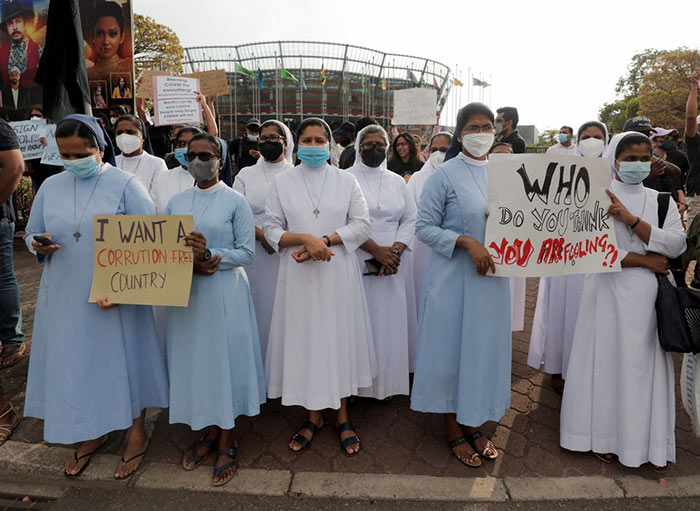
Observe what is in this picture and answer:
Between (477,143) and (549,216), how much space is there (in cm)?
63

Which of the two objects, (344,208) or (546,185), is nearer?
(546,185)

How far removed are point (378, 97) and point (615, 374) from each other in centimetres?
3028

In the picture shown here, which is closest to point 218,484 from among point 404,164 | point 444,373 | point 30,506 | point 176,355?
point 176,355

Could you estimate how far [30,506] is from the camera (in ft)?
8.64

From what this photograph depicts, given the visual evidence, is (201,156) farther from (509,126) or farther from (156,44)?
(156,44)

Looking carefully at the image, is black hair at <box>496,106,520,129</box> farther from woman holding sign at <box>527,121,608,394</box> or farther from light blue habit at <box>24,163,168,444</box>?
light blue habit at <box>24,163,168,444</box>

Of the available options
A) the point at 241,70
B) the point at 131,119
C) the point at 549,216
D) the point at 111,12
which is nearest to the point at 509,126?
the point at 549,216

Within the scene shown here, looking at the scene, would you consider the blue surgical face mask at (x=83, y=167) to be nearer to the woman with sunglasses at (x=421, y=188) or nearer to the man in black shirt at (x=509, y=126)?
the woman with sunglasses at (x=421, y=188)

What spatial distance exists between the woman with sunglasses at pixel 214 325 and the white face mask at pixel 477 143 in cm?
145

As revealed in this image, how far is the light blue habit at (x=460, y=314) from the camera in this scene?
282cm

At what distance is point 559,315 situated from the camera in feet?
12.7

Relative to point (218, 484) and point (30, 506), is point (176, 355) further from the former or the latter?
point (30, 506)

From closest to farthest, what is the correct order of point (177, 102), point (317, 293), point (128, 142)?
point (317, 293), point (128, 142), point (177, 102)

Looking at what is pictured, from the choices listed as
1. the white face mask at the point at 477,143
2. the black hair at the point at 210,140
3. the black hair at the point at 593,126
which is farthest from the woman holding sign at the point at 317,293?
the black hair at the point at 593,126
